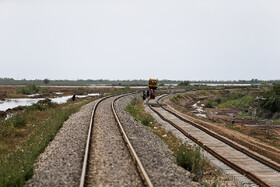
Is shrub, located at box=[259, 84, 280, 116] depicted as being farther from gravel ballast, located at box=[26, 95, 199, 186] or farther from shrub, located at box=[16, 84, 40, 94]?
shrub, located at box=[16, 84, 40, 94]

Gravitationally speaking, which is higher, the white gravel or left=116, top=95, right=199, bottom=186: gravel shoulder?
the white gravel

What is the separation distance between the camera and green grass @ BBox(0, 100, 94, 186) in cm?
712

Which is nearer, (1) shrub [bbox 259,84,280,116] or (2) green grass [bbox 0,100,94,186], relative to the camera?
(2) green grass [bbox 0,100,94,186]

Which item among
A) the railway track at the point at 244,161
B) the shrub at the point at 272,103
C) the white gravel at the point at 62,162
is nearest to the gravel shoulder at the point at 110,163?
the white gravel at the point at 62,162

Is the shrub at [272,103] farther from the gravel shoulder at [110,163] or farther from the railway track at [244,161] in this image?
the gravel shoulder at [110,163]

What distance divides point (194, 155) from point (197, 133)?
5.85 m

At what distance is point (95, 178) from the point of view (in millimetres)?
7113

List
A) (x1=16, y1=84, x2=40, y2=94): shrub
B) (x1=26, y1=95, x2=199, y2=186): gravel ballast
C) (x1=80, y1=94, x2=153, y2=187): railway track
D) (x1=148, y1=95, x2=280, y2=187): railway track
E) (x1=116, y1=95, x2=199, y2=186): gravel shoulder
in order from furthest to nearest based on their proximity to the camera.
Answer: (x1=16, y1=84, x2=40, y2=94): shrub, (x1=148, y1=95, x2=280, y2=187): railway track, (x1=116, y1=95, x2=199, y2=186): gravel shoulder, (x1=26, y1=95, x2=199, y2=186): gravel ballast, (x1=80, y1=94, x2=153, y2=187): railway track

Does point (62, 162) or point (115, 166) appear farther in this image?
point (62, 162)

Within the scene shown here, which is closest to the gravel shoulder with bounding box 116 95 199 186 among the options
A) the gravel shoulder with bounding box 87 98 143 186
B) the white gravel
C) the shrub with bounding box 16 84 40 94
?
the gravel shoulder with bounding box 87 98 143 186

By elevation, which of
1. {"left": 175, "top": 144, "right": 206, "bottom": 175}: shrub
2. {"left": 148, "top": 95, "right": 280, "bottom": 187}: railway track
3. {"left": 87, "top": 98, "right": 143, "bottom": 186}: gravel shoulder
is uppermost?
{"left": 87, "top": 98, "right": 143, "bottom": 186}: gravel shoulder

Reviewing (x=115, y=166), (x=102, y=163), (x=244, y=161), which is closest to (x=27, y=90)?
(x=102, y=163)

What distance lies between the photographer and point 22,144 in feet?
42.0

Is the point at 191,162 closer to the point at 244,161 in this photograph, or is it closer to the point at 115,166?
the point at 244,161
